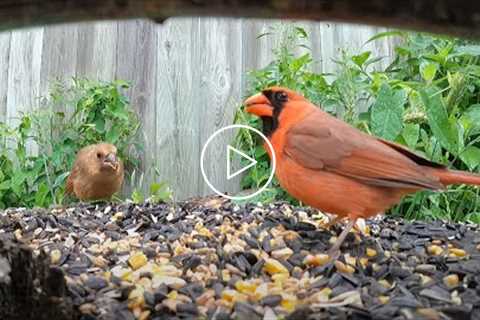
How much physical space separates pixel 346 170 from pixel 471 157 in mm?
1781

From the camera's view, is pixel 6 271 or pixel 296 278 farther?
pixel 296 278

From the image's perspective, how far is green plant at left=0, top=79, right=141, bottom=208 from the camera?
4.45 m

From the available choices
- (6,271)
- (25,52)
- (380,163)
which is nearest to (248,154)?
(25,52)

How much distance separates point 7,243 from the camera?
148cm

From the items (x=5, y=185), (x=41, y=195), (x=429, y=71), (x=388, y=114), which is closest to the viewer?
(x=388, y=114)

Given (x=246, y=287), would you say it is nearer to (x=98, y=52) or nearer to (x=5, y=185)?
(x=5, y=185)

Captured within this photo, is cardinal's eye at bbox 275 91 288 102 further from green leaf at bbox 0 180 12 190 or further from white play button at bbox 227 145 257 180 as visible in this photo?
green leaf at bbox 0 180 12 190

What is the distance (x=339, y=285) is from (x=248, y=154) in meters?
2.48

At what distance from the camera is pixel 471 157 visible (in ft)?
12.0

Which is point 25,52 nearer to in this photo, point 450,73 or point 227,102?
point 227,102

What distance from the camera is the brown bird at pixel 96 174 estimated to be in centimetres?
389

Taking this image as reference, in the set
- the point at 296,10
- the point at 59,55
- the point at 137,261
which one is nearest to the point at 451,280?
the point at 137,261

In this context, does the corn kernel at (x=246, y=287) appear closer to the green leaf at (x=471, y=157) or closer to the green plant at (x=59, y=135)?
the green leaf at (x=471, y=157)

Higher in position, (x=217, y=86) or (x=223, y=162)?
(x=217, y=86)
